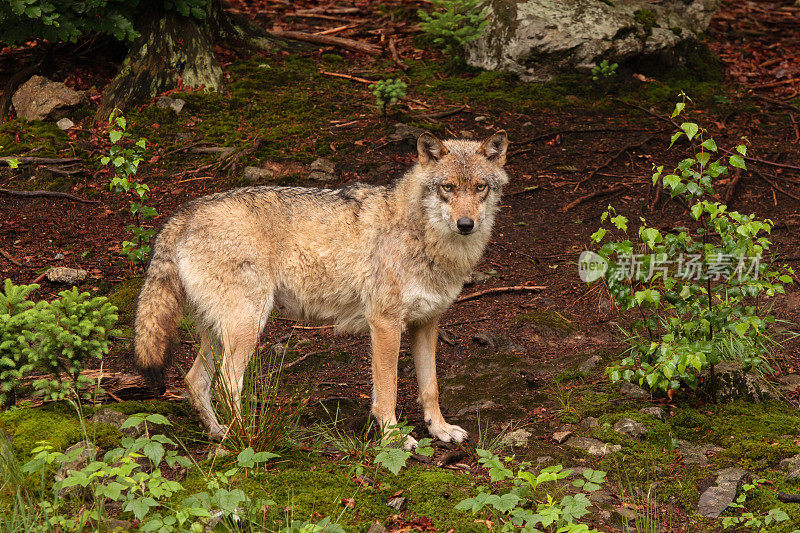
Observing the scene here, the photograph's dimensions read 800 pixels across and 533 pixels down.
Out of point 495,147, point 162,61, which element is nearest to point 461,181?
point 495,147

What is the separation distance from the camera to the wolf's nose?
5.69 meters

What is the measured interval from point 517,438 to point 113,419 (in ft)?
9.93

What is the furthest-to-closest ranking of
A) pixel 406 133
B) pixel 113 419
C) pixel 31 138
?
pixel 406 133 → pixel 31 138 → pixel 113 419

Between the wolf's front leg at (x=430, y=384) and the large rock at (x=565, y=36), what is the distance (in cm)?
676

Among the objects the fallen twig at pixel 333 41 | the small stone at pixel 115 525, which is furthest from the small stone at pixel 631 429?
the fallen twig at pixel 333 41

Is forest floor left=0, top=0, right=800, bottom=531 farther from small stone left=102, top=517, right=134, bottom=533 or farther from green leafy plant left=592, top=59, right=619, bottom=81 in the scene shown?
small stone left=102, top=517, right=134, bottom=533

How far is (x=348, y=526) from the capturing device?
443cm

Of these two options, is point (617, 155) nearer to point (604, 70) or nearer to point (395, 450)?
point (604, 70)

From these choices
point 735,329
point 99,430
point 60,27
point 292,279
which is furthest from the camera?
point 60,27

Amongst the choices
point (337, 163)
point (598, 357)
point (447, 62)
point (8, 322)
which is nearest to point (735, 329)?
point (598, 357)

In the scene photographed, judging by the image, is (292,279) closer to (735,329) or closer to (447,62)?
(735,329)

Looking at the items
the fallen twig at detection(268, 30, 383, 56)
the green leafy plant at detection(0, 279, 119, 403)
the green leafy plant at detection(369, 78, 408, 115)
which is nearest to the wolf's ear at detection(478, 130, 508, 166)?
the green leafy plant at detection(0, 279, 119, 403)

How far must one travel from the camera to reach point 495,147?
6.16 m

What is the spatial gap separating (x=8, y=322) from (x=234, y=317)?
5.22 ft
